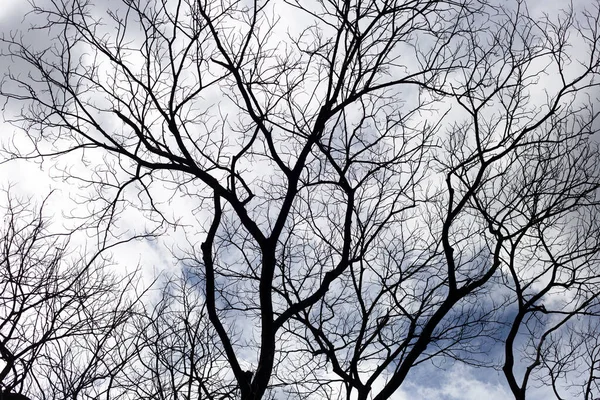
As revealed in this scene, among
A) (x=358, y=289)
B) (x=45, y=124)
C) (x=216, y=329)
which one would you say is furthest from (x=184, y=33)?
(x=358, y=289)

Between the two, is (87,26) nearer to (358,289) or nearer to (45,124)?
(45,124)

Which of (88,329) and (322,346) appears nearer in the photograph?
(88,329)

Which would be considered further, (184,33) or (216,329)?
(184,33)

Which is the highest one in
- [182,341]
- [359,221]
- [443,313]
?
[359,221]

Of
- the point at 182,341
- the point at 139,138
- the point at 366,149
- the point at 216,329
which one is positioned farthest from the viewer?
the point at 366,149

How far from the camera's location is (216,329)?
596cm

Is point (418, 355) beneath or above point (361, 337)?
beneath

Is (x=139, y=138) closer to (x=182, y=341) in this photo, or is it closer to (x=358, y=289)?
(x=182, y=341)

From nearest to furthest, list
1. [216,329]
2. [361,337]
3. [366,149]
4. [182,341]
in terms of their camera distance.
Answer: [182,341], [216,329], [366,149], [361,337]

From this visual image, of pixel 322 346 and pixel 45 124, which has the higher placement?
pixel 45 124

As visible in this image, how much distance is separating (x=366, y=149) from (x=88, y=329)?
3.97 meters

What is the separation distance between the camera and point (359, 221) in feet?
26.9

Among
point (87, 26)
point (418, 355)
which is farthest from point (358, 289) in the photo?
point (87, 26)

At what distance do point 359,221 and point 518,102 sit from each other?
2.76 meters
